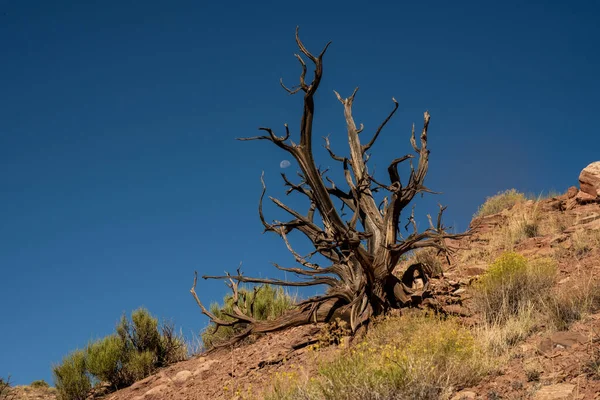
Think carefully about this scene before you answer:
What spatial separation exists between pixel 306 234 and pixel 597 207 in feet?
23.3

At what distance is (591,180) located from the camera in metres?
13.8

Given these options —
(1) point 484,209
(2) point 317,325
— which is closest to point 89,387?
(2) point 317,325

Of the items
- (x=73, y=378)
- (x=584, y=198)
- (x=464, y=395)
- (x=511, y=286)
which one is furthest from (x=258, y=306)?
(x=584, y=198)

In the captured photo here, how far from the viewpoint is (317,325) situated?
917 cm

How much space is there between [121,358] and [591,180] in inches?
439

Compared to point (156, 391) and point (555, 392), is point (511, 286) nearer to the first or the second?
point (555, 392)

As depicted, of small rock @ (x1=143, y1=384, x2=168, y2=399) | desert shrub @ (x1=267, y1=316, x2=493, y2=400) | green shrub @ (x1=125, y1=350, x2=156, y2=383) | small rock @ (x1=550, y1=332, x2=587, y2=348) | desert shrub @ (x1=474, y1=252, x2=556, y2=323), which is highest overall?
green shrub @ (x1=125, y1=350, x2=156, y2=383)

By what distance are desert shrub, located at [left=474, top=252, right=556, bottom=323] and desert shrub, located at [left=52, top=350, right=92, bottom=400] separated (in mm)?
7420

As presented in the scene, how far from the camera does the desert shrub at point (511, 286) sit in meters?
8.23

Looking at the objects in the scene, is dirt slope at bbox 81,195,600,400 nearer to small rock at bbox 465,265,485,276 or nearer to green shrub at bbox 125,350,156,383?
small rock at bbox 465,265,485,276

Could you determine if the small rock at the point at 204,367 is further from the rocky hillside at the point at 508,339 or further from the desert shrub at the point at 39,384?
the desert shrub at the point at 39,384

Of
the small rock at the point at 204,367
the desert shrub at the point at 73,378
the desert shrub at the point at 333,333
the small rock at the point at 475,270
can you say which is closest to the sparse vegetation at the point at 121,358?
the desert shrub at the point at 73,378

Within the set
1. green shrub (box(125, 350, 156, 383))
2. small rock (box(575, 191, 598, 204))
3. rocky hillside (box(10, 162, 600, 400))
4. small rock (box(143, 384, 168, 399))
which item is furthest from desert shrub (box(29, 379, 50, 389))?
small rock (box(575, 191, 598, 204))

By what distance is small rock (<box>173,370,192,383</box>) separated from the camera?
9.40 m
